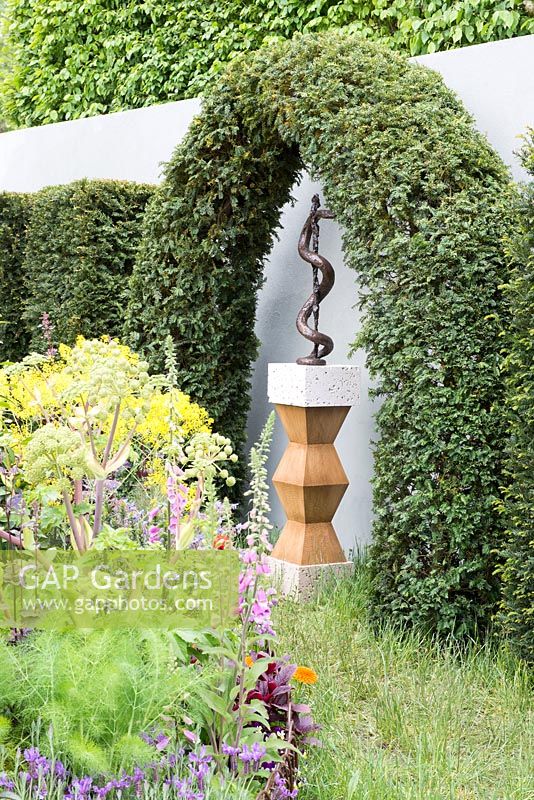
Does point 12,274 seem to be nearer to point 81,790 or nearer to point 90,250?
point 90,250

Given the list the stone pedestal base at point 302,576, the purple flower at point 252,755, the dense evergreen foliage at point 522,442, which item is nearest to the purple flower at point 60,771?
the purple flower at point 252,755


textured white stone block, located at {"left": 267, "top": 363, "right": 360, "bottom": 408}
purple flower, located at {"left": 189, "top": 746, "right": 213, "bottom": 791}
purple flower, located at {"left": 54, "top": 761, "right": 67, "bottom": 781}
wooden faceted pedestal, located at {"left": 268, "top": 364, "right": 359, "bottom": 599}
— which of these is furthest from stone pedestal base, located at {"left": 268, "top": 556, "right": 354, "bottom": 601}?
purple flower, located at {"left": 54, "top": 761, "right": 67, "bottom": 781}

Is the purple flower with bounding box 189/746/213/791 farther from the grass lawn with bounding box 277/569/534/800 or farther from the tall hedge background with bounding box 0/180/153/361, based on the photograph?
the tall hedge background with bounding box 0/180/153/361

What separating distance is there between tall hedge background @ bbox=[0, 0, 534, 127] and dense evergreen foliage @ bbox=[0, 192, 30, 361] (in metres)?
1.76

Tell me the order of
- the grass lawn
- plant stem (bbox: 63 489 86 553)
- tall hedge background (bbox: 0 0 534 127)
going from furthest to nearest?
1. tall hedge background (bbox: 0 0 534 127)
2. the grass lawn
3. plant stem (bbox: 63 489 86 553)

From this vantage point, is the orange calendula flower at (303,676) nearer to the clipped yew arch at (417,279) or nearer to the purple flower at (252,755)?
the purple flower at (252,755)

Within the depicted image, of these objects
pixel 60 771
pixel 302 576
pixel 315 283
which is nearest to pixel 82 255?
pixel 315 283

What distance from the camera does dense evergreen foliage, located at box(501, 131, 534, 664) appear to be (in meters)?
3.51

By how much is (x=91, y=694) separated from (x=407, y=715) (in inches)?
58.1

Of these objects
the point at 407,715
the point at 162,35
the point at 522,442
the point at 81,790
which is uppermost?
the point at 162,35

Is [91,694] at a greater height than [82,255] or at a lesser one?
lesser

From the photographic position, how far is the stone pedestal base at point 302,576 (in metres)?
4.78

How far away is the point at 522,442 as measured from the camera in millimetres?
3578

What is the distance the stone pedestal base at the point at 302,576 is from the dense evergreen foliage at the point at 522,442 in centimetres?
133
